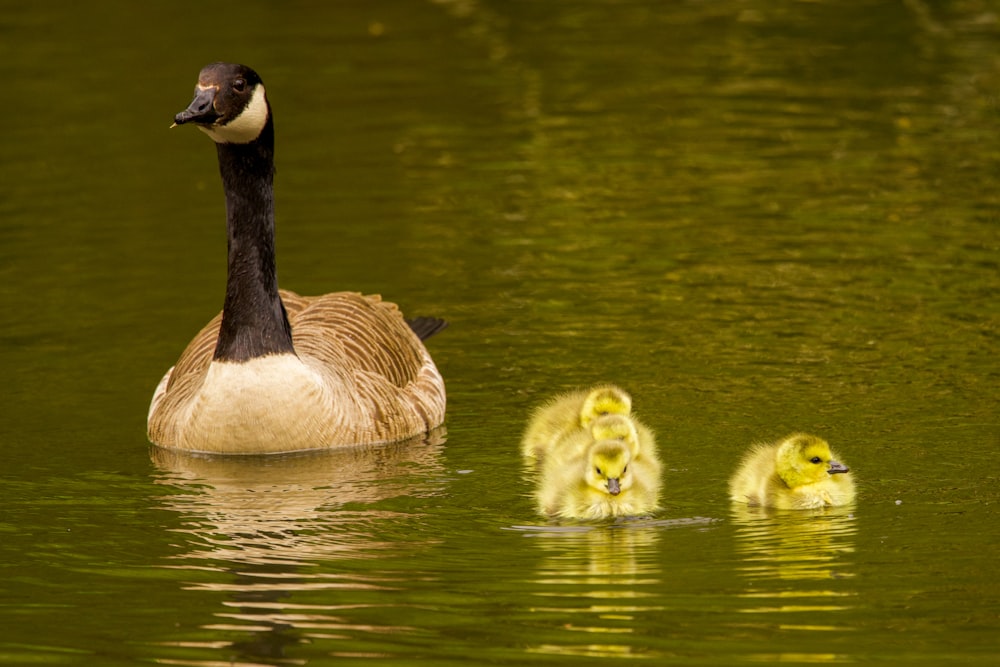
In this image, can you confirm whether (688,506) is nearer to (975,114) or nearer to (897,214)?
(897,214)

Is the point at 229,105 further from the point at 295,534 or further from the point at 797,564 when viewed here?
the point at 797,564

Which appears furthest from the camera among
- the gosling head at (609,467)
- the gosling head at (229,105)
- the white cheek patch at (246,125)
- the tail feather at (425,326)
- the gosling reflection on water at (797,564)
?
the tail feather at (425,326)

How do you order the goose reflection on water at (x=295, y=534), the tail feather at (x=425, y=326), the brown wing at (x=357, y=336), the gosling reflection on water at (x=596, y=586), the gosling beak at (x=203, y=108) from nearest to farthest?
the gosling reflection on water at (x=596, y=586) → the goose reflection on water at (x=295, y=534) → the gosling beak at (x=203, y=108) → the brown wing at (x=357, y=336) → the tail feather at (x=425, y=326)

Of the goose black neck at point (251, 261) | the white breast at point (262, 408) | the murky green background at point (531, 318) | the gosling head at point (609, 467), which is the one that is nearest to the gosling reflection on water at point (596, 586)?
the murky green background at point (531, 318)

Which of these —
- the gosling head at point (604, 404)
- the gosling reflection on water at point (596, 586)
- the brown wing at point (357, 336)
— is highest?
the brown wing at point (357, 336)

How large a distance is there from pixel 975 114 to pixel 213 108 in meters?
12.2

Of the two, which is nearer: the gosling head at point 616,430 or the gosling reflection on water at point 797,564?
the gosling reflection on water at point 797,564

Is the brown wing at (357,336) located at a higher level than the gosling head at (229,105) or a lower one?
lower

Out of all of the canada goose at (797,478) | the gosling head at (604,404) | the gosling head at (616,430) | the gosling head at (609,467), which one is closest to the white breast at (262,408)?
the gosling head at (604,404)

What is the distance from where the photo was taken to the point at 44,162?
2108cm

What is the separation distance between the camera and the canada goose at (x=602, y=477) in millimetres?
10235

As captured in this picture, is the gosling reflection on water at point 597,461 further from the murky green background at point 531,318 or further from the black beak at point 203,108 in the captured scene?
the black beak at point 203,108

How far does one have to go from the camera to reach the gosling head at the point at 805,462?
34.2 ft

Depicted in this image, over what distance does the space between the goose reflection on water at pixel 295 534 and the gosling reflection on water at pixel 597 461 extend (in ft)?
2.45
